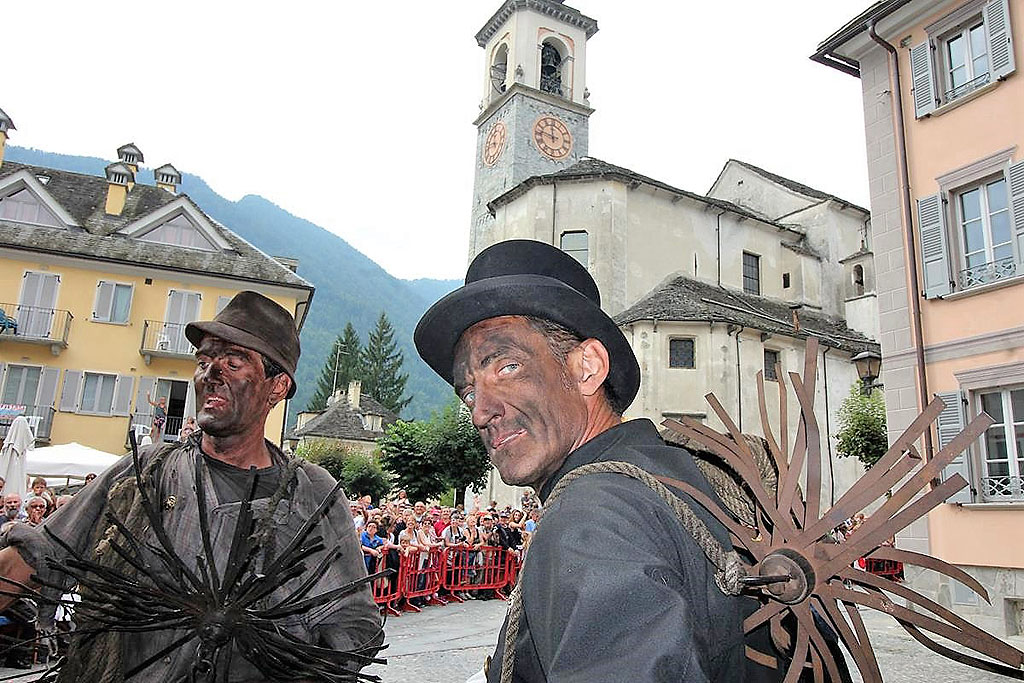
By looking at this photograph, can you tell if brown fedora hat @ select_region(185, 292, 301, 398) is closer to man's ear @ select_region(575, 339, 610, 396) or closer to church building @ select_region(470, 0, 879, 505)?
man's ear @ select_region(575, 339, 610, 396)

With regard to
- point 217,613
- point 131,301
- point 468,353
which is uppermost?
point 131,301

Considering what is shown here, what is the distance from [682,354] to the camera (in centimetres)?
2664

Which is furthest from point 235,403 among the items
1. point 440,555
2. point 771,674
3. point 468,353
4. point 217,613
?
point 440,555

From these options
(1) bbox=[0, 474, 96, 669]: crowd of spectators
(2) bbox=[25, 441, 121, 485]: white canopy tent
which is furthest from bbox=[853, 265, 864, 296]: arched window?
(1) bbox=[0, 474, 96, 669]: crowd of spectators

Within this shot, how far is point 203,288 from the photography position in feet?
88.0

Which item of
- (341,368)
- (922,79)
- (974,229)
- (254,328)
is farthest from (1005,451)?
(341,368)

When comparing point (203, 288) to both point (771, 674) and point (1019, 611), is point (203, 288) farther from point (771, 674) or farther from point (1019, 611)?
point (771, 674)

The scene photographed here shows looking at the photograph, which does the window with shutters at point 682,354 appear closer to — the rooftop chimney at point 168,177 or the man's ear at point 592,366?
the rooftop chimney at point 168,177

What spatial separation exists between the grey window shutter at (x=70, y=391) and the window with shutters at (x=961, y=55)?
86.6ft

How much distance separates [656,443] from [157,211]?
30182 millimetres

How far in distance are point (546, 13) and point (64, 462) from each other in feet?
128

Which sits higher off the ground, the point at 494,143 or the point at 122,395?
the point at 494,143

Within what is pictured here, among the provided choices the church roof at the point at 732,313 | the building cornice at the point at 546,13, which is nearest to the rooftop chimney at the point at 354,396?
the building cornice at the point at 546,13

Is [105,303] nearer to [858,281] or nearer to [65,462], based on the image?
[65,462]
